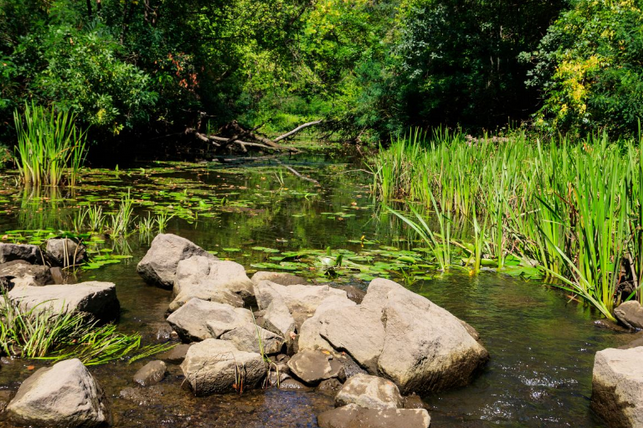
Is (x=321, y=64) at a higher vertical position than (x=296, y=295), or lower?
higher

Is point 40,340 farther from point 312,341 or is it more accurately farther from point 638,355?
point 638,355

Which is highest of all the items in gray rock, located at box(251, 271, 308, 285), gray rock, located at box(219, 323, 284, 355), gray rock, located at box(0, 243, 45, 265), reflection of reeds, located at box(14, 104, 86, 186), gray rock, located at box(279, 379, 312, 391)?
reflection of reeds, located at box(14, 104, 86, 186)

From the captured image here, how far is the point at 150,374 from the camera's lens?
116 inches

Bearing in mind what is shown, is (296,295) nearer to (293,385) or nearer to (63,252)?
(293,385)

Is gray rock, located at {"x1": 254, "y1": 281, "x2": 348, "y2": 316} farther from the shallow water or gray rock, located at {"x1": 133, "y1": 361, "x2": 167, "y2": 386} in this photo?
gray rock, located at {"x1": 133, "y1": 361, "x2": 167, "y2": 386}

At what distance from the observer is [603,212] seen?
3801mm

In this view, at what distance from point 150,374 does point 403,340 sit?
4.59 ft

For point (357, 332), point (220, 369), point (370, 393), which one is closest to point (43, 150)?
point (220, 369)

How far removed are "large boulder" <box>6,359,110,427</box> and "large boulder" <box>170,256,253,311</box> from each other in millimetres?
1431

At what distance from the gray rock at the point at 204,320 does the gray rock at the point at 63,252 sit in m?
A: 1.89

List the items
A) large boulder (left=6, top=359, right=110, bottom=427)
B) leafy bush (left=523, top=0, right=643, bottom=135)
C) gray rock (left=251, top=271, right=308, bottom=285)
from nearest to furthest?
large boulder (left=6, top=359, right=110, bottom=427) → gray rock (left=251, top=271, right=308, bottom=285) → leafy bush (left=523, top=0, right=643, bottom=135)

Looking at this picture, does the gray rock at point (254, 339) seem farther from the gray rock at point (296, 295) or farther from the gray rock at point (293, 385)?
the gray rock at point (296, 295)

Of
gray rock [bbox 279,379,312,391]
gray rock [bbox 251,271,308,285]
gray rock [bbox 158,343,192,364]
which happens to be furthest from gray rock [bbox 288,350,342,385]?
gray rock [bbox 251,271,308,285]

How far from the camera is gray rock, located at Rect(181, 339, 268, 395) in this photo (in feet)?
9.31
